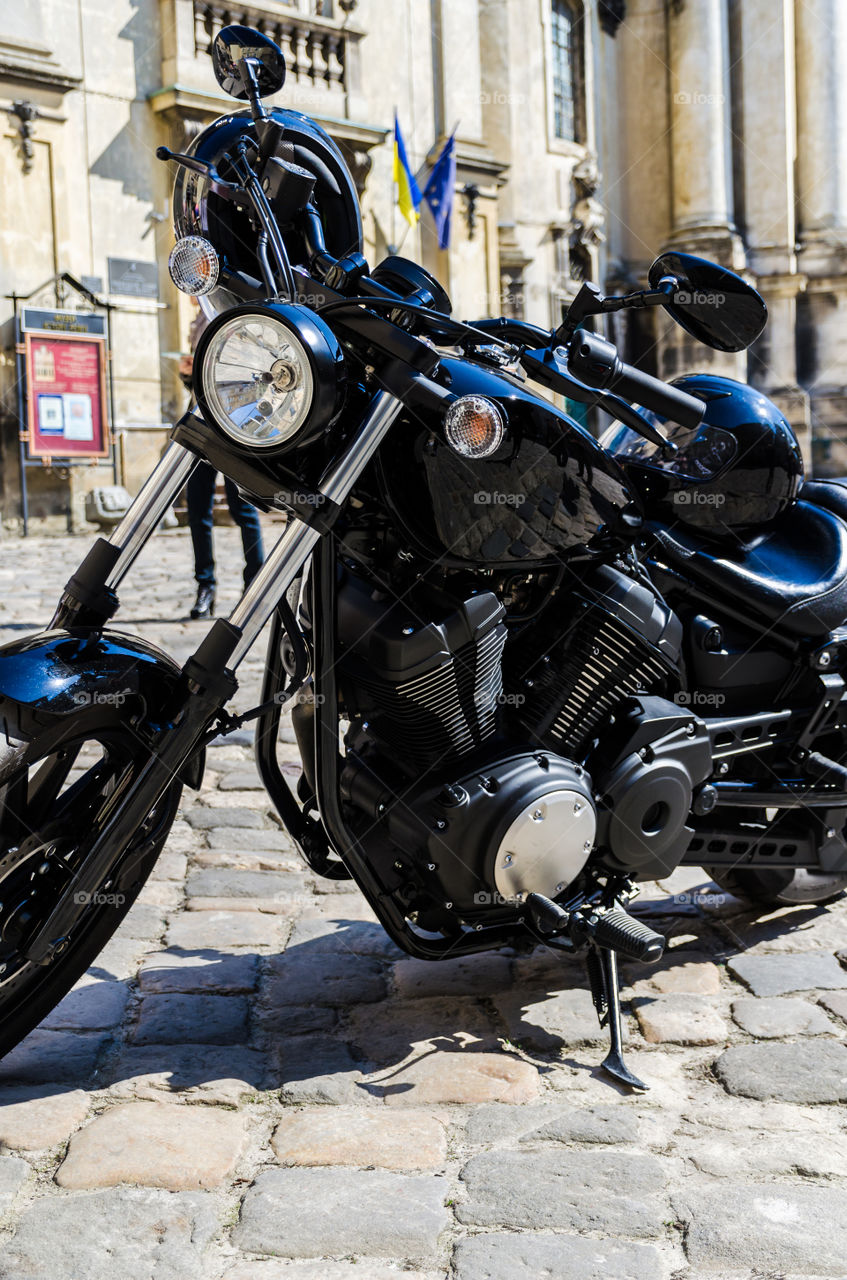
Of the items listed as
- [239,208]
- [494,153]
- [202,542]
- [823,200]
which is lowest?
[202,542]

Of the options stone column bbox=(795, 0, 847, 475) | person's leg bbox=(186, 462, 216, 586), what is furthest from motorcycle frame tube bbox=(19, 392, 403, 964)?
stone column bbox=(795, 0, 847, 475)

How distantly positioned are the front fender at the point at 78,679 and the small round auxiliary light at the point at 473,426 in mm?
689

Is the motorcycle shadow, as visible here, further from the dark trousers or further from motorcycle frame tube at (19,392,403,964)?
the dark trousers

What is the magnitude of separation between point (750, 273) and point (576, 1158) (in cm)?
2680

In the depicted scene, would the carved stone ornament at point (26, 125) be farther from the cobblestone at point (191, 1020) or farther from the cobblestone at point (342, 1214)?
the cobblestone at point (342, 1214)

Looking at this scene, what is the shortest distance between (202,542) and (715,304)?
6172mm

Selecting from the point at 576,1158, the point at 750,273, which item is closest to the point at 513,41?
the point at 750,273

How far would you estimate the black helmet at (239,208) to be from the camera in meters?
2.79

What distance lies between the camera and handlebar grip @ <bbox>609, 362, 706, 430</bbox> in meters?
2.44

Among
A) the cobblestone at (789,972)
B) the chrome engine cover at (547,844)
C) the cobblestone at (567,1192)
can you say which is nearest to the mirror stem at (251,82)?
the chrome engine cover at (547,844)

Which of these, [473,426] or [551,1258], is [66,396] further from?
[551,1258]

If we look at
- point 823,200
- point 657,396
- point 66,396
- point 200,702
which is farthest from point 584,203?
point 200,702

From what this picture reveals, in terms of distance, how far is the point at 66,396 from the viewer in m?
15.3

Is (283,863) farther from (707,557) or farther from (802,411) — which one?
(802,411)
